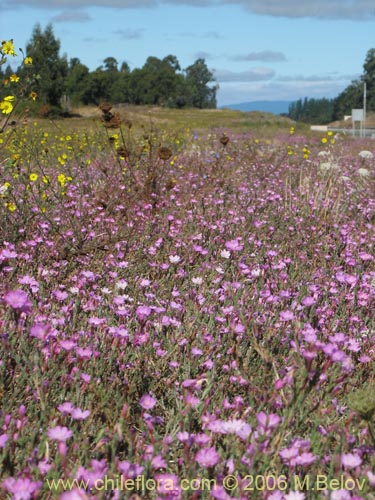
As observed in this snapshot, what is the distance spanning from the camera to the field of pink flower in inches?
78.4

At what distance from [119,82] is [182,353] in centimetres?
11723

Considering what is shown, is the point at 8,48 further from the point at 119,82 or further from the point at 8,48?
the point at 119,82

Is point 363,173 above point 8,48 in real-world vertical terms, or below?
below

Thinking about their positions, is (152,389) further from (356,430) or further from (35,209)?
(35,209)

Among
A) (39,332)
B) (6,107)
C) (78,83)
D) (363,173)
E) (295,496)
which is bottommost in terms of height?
(295,496)

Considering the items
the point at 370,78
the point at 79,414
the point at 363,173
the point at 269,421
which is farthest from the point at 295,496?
the point at 370,78

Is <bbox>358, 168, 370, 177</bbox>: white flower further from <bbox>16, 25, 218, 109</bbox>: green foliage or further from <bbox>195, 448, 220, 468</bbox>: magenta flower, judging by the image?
<bbox>16, 25, 218, 109</bbox>: green foliage

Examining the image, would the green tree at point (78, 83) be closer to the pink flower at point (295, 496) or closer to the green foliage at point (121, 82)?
the green foliage at point (121, 82)

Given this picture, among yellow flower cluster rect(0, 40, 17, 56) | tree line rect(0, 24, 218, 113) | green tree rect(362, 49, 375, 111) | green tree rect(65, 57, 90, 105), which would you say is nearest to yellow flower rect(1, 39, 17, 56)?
yellow flower cluster rect(0, 40, 17, 56)

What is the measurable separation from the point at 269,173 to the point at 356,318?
266 inches

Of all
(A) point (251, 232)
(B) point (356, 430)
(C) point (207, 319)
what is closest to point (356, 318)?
(C) point (207, 319)

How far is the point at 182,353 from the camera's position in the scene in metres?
3.03

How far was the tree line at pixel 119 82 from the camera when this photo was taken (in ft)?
207

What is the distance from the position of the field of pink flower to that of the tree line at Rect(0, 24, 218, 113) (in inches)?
2102
